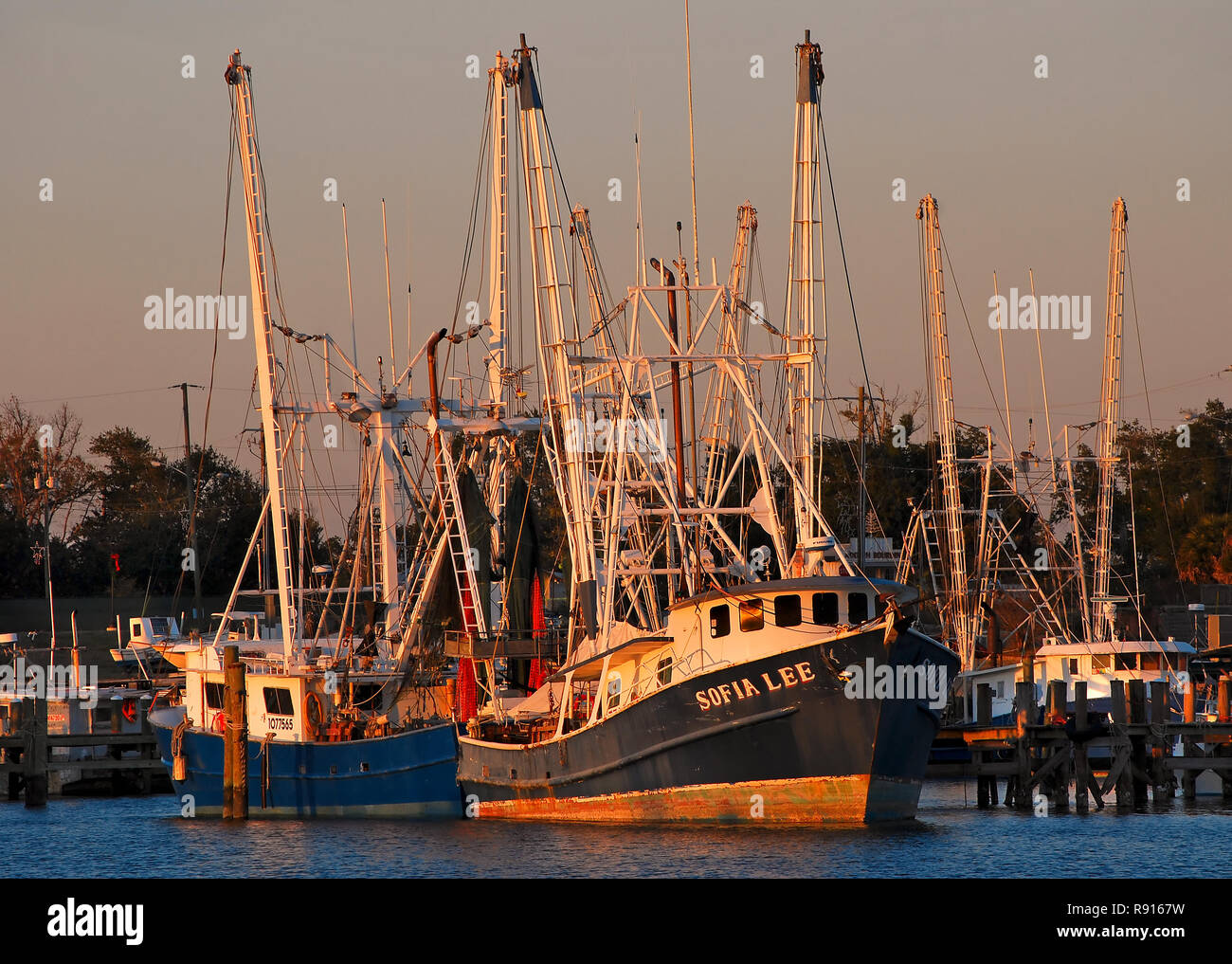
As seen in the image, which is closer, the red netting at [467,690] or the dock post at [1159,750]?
the red netting at [467,690]

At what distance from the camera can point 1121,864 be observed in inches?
1230

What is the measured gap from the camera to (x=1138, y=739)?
43.9m

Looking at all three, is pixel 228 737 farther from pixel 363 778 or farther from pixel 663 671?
pixel 663 671

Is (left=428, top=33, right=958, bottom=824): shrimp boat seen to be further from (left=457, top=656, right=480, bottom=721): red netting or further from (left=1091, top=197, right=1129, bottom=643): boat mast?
(left=1091, top=197, right=1129, bottom=643): boat mast

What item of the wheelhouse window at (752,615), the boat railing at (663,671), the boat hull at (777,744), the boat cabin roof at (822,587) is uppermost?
the boat cabin roof at (822,587)

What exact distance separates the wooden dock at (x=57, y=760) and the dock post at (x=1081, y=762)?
26.4 m

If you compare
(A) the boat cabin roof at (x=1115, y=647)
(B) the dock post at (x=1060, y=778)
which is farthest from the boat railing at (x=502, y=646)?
(A) the boat cabin roof at (x=1115, y=647)

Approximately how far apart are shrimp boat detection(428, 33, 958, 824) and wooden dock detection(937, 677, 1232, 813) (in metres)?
7.38

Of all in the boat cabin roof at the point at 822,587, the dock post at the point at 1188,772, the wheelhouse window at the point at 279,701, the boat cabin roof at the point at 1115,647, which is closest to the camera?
the boat cabin roof at the point at 822,587

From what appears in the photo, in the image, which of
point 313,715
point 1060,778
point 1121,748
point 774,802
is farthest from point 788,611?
point 313,715

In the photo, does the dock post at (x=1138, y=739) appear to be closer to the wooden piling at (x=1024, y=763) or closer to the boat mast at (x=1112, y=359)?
the wooden piling at (x=1024, y=763)

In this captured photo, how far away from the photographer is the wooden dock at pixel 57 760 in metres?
48.0
